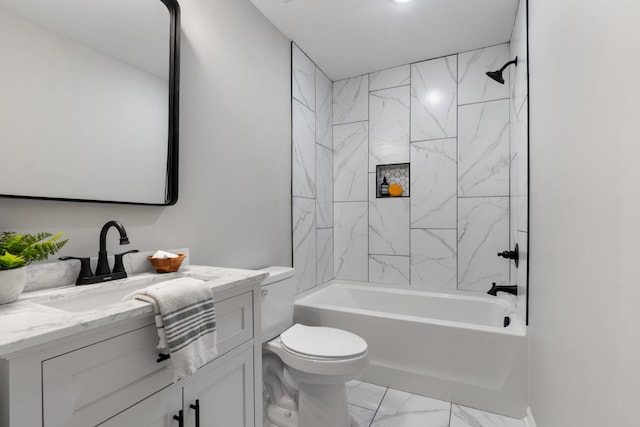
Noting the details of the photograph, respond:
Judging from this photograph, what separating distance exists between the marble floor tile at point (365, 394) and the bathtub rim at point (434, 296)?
49 centimetres

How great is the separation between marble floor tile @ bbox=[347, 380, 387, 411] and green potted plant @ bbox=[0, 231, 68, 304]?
6.02 ft

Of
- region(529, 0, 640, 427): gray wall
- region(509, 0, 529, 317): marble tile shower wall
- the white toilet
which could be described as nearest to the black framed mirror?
the white toilet

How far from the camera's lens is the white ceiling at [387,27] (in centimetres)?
212

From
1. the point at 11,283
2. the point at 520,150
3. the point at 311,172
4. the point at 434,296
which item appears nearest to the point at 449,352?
the point at 434,296

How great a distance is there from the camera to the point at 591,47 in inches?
34.6

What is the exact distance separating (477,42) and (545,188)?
1.76 m

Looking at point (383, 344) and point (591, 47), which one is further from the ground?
point (591, 47)

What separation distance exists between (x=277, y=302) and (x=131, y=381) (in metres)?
1.14

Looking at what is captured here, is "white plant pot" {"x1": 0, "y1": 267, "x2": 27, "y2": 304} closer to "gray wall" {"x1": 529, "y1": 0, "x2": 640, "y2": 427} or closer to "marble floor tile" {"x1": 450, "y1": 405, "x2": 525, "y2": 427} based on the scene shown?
"gray wall" {"x1": 529, "y1": 0, "x2": 640, "y2": 427}

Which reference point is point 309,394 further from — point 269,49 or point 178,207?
point 269,49

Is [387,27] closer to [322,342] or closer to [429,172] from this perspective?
[429,172]

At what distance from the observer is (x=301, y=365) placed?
5.25 feet

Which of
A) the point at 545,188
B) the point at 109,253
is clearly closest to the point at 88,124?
the point at 109,253

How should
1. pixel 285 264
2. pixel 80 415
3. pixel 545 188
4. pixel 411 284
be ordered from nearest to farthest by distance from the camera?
pixel 80 415 < pixel 545 188 < pixel 285 264 < pixel 411 284
